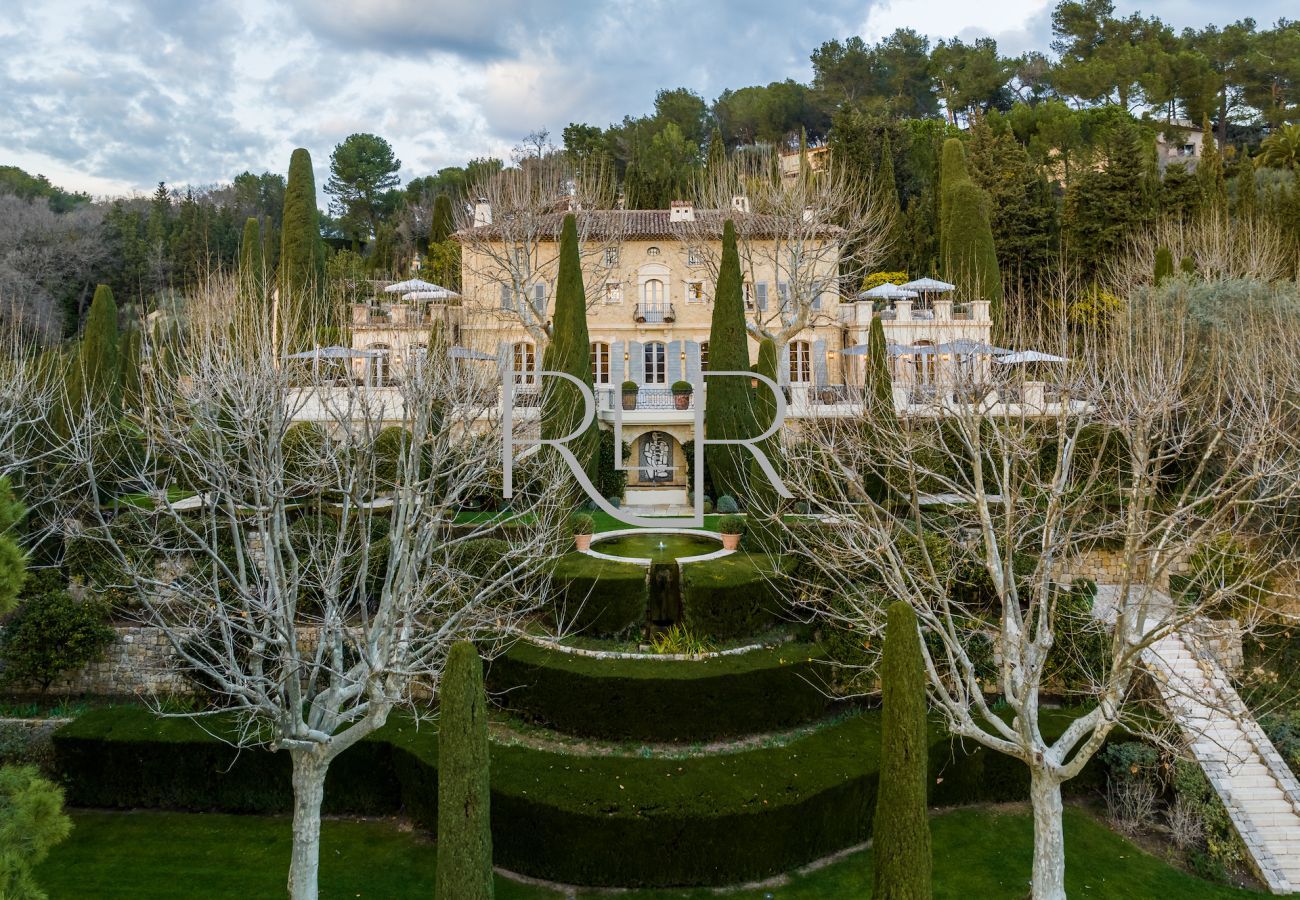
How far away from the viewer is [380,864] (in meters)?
10.8

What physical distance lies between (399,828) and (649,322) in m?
22.5

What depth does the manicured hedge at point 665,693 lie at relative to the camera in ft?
41.1

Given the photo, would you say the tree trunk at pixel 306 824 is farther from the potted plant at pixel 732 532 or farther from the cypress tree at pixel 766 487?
the potted plant at pixel 732 532

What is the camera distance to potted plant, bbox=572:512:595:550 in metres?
17.2

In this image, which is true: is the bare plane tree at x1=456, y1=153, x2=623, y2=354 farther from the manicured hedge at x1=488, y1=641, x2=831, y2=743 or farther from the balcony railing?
the manicured hedge at x1=488, y1=641, x2=831, y2=743


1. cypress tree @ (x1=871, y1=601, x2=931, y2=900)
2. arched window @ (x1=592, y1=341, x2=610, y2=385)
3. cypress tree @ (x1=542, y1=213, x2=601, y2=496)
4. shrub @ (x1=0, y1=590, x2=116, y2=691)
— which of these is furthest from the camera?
arched window @ (x1=592, y1=341, x2=610, y2=385)

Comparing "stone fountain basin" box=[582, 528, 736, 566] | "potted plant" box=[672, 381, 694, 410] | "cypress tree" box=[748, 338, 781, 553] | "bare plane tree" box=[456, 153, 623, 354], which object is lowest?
"stone fountain basin" box=[582, 528, 736, 566]

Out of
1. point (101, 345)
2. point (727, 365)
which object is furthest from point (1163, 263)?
point (101, 345)

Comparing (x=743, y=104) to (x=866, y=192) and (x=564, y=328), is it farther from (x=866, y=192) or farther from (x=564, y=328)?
(x=564, y=328)

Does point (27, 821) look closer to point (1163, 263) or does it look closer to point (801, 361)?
point (1163, 263)

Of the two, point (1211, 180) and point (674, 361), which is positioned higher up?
point (1211, 180)

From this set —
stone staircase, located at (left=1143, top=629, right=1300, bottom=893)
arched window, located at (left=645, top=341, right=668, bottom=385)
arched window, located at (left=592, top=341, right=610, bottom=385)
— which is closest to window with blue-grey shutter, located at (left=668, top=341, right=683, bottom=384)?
arched window, located at (left=645, top=341, right=668, bottom=385)

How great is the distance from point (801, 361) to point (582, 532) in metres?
16.4

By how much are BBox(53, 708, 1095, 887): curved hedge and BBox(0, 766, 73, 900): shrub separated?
4.86 metres
